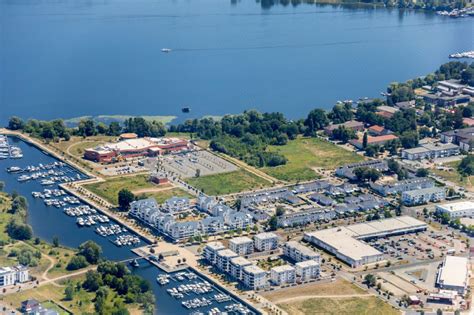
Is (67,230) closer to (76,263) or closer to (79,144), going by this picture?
(76,263)

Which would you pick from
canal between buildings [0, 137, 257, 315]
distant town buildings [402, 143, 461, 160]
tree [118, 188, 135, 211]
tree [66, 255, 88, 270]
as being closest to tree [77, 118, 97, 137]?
canal between buildings [0, 137, 257, 315]

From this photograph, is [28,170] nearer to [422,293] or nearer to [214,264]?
[214,264]

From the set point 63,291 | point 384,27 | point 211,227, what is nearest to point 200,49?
point 384,27

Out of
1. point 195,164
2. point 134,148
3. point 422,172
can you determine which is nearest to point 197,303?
point 195,164

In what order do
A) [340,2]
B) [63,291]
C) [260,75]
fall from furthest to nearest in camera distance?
1. [340,2]
2. [260,75]
3. [63,291]

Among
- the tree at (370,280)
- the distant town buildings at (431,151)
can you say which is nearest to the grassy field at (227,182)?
the distant town buildings at (431,151)

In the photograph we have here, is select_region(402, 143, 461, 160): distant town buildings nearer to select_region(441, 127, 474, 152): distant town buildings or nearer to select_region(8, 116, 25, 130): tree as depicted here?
select_region(441, 127, 474, 152): distant town buildings
